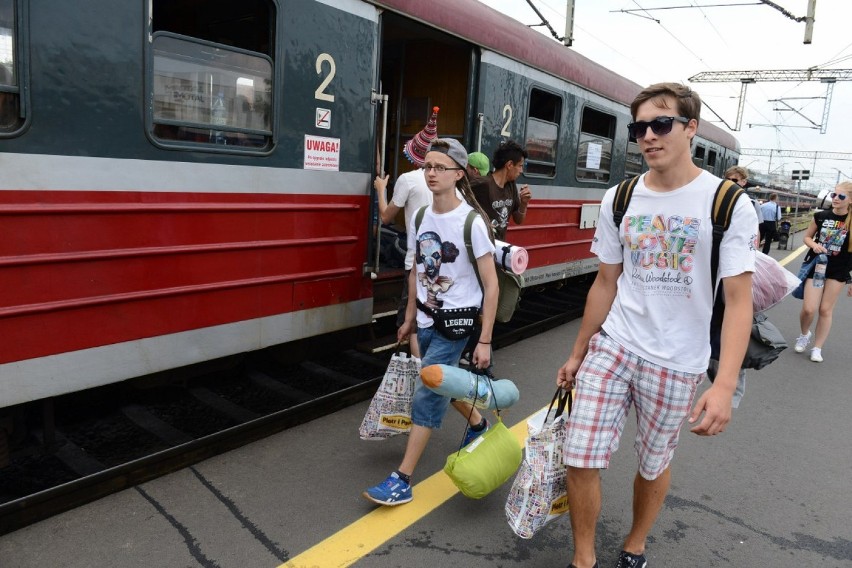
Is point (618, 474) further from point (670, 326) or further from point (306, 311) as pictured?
point (306, 311)

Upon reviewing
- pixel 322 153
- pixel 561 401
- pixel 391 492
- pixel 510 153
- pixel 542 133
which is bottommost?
pixel 391 492

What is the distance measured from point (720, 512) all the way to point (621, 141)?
232 inches

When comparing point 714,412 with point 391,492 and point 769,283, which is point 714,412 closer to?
point 769,283

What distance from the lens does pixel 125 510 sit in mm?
2891

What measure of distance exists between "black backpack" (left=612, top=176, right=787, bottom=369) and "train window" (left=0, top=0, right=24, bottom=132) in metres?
2.46

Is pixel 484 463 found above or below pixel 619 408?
below

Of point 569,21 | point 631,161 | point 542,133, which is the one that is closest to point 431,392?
point 542,133

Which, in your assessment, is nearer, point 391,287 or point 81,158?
point 81,158

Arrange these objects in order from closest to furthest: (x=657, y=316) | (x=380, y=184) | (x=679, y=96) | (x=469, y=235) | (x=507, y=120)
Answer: (x=679, y=96)
(x=657, y=316)
(x=469, y=235)
(x=380, y=184)
(x=507, y=120)

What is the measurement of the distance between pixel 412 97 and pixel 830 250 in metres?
4.20

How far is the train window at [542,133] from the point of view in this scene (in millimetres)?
6277

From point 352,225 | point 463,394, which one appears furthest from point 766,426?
point 352,225

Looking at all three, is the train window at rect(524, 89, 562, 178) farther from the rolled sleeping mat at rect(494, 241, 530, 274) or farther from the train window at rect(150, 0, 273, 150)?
the rolled sleeping mat at rect(494, 241, 530, 274)

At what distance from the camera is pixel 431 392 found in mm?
3037
